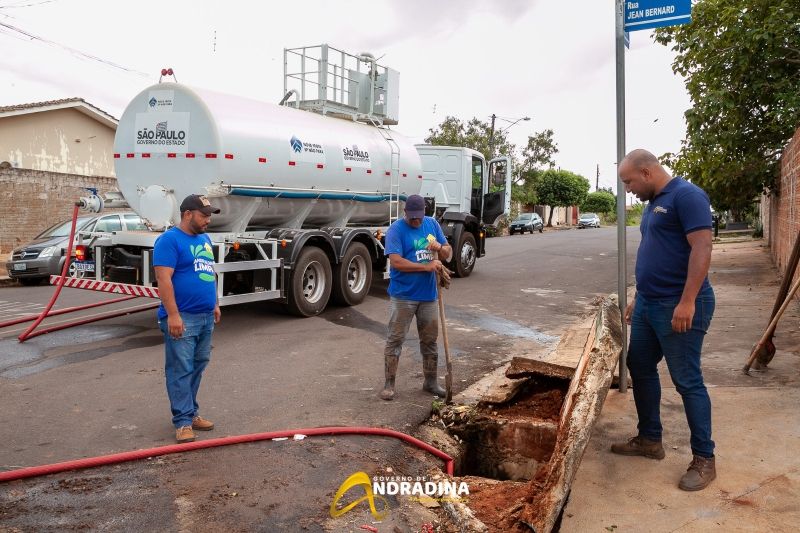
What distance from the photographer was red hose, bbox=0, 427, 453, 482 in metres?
3.95

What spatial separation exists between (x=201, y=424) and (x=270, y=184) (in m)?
4.93

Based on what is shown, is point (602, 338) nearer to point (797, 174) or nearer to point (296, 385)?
point (296, 385)

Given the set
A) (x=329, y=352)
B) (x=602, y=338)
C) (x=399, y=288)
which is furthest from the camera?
(x=329, y=352)

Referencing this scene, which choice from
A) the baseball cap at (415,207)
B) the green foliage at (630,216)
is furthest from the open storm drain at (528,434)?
the green foliage at (630,216)

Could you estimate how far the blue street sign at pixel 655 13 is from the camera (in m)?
5.14

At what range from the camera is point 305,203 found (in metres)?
10.3

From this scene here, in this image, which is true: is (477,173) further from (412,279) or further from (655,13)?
(655,13)

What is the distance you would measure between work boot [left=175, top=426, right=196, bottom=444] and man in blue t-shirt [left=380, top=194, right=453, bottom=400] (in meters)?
1.73

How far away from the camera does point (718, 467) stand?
4.11m

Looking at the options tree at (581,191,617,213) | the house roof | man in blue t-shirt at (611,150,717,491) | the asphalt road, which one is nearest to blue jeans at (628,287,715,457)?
man in blue t-shirt at (611,150,717,491)

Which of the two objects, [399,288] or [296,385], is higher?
[399,288]

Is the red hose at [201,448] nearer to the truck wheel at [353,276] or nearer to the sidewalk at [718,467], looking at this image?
the sidewalk at [718,467]

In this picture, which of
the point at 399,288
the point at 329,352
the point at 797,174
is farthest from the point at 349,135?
the point at 797,174

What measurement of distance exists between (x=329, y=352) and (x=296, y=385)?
1406 mm
